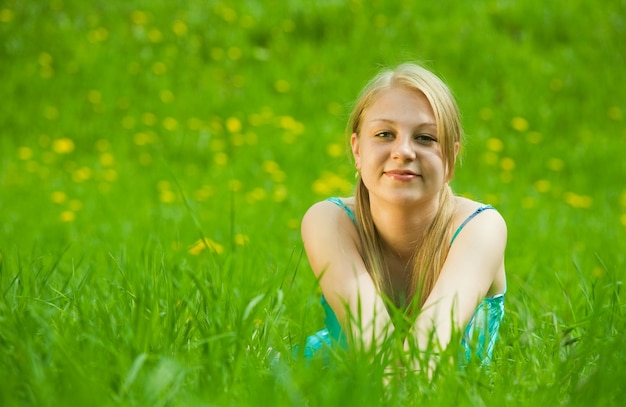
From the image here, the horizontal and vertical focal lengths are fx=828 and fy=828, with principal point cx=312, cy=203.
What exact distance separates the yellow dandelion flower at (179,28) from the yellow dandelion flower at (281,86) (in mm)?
1093

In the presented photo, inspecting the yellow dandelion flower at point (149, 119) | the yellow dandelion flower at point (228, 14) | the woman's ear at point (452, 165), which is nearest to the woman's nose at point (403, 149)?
the woman's ear at point (452, 165)

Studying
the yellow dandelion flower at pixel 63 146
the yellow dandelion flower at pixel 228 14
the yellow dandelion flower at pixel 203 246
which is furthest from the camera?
the yellow dandelion flower at pixel 228 14

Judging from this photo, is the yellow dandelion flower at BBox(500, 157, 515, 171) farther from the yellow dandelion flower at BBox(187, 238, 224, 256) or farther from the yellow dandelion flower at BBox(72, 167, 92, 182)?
the yellow dandelion flower at BBox(187, 238, 224, 256)

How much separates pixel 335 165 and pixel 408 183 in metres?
3.43

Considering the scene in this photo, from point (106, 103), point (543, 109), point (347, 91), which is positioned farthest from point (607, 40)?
point (106, 103)

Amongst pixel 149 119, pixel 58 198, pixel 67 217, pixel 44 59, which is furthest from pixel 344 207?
pixel 44 59

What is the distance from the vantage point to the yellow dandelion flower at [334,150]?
5684 mm

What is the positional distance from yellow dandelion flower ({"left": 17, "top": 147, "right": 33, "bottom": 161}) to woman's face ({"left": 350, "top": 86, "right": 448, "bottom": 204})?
156 inches

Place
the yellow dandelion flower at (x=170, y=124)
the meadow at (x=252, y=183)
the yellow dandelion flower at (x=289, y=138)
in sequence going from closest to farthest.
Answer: the meadow at (x=252, y=183), the yellow dandelion flower at (x=289, y=138), the yellow dandelion flower at (x=170, y=124)

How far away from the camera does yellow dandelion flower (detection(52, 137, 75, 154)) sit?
225 inches

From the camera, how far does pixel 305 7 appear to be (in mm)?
7500

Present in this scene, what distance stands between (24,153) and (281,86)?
2045 millimetres

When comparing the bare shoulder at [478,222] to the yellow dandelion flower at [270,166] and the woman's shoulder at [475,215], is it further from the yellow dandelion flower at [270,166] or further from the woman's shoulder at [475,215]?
the yellow dandelion flower at [270,166]

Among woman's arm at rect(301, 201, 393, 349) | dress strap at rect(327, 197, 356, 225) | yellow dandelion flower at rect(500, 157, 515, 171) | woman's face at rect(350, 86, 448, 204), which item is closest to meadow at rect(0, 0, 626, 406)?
yellow dandelion flower at rect(500, 157, 515, 171)
